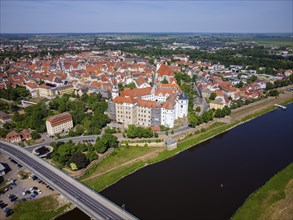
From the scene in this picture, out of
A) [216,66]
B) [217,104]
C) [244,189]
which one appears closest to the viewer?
[244,189]

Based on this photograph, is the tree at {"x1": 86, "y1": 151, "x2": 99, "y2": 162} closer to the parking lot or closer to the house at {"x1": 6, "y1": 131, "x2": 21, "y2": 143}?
the parking lot

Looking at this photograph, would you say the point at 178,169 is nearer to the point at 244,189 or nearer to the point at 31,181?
the point at 244,189

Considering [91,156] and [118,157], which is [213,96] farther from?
[91,156]

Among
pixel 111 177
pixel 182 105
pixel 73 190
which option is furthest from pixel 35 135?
pixel 182 105

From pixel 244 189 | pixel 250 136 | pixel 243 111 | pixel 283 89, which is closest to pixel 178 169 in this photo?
pixel 244 189

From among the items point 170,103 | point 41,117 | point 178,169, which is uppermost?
point 170,103

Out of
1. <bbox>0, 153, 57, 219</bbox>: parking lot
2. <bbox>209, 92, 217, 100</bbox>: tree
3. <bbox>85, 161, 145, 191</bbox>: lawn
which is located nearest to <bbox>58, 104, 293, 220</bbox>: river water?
<bbox>85, 161, 145, 191</bbox>: lawn

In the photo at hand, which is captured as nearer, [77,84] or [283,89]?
[77,84]
